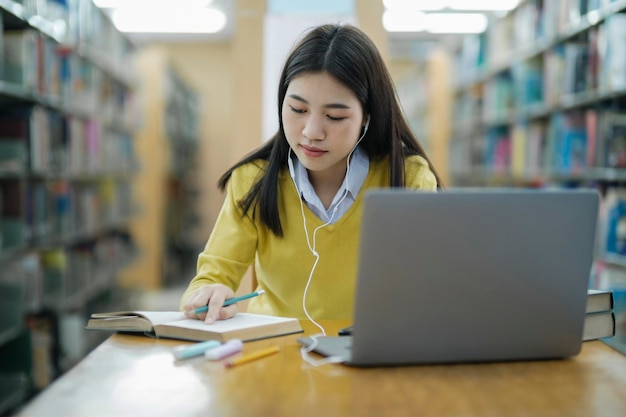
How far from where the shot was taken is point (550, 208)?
865 millimetres

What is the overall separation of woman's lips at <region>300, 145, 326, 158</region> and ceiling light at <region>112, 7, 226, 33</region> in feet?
19.1

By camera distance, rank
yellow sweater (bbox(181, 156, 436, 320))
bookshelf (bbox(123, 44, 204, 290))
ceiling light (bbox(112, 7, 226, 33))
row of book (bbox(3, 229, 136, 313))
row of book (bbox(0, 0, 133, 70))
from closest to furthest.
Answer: yellow sweater (bbox(181, 156, 436, 320)) < row of book (bbox(0, 0, 133, 70)) < row of book (bbox(3, 229, 136, 313)) < bookshelf (bbox(123, 44, 204, 290)) < ceiling light (bbox(112, 7, 226, 33))

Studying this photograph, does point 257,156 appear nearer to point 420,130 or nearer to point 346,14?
point 346,14

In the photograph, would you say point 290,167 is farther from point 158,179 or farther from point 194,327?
point 158,179

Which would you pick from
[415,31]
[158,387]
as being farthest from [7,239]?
[415,31]

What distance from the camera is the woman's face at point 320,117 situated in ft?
4.15

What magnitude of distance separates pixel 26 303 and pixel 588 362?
2.60 metres

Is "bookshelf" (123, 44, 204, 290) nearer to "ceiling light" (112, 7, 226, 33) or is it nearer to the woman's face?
"ceiling light" (112, 7, 226, 33)

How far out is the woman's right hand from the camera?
1107 millimetres

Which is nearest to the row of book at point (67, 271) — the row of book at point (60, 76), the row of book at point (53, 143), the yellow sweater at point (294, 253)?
the row of book at point (53, 143)

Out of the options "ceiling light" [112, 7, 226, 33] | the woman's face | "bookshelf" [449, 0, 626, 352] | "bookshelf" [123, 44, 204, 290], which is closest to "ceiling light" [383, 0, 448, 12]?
"bookshelf" [449, 0, 626, 352]

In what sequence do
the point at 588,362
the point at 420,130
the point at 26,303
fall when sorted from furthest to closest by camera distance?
1. the point at 420,130
2. the point at 26,303
3. the point at 588,362

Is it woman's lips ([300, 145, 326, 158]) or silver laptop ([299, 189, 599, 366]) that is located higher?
woman's lips ([300, 145, 326, 158])

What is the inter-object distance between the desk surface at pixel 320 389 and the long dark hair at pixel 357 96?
0.53 metres
